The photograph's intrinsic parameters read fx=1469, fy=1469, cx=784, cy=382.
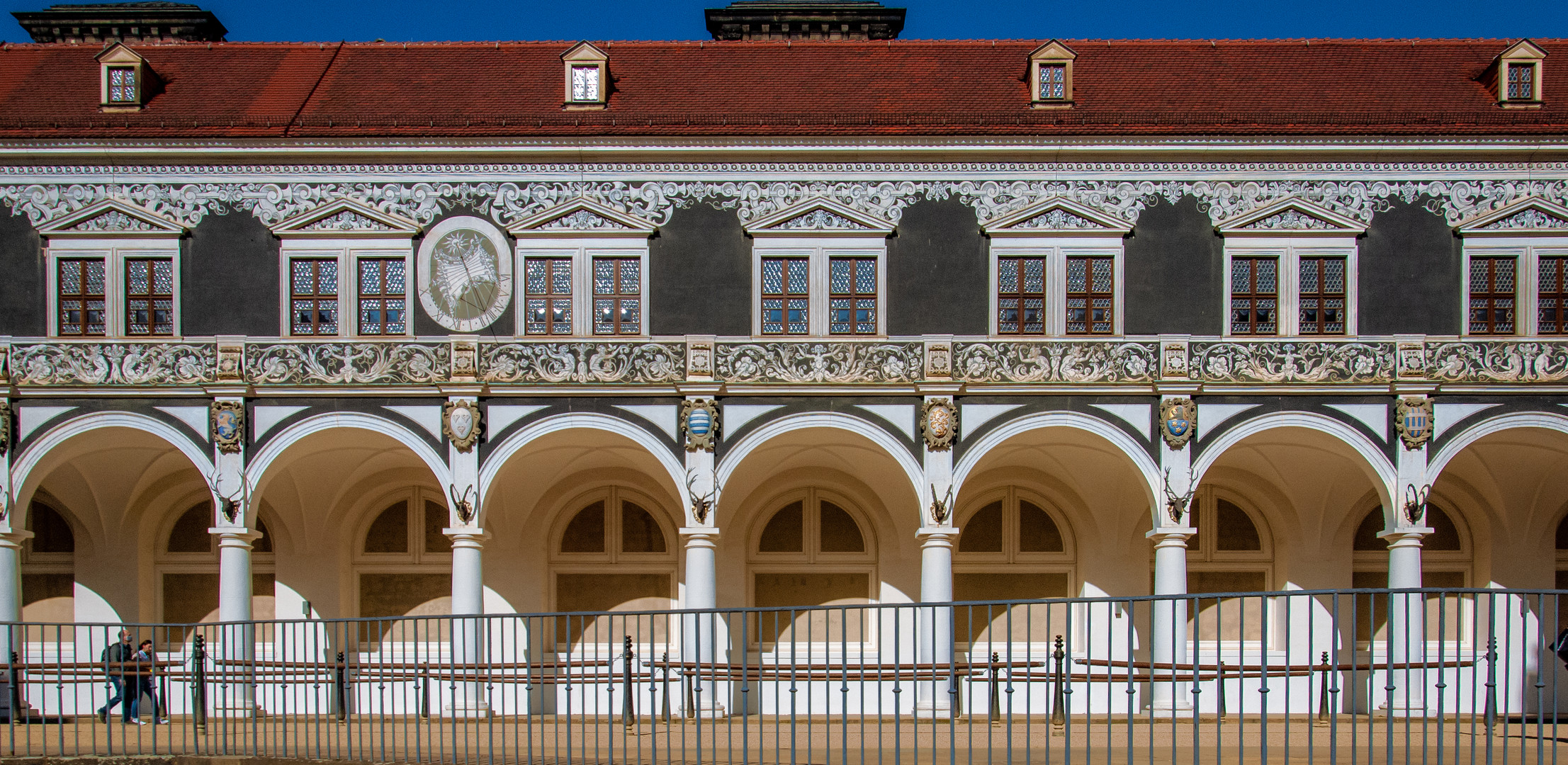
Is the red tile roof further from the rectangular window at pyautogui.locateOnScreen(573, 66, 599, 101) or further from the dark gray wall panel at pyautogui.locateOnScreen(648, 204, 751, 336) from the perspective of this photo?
the dark gray wall panel at pyautogui.locateOnScreen(648, 204, 751, 336)

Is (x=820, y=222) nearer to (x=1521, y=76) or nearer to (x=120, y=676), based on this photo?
(x=1521, y=76)

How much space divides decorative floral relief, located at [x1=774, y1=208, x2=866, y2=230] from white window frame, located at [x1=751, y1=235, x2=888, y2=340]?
16 cm

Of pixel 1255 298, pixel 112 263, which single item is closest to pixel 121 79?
pixel 112 263

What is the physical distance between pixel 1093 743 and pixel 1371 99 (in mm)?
12072

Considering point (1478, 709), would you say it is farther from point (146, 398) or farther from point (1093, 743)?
point (146, 398)

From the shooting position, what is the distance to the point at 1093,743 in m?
14.6

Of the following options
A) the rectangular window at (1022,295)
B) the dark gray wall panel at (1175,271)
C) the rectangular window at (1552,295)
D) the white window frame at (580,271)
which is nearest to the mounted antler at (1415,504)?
the rectangular window at (1552,295)

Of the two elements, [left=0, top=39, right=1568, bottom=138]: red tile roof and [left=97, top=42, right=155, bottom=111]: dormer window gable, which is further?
[left=97, top=42, right=155, bottom=111]: dormer window gable

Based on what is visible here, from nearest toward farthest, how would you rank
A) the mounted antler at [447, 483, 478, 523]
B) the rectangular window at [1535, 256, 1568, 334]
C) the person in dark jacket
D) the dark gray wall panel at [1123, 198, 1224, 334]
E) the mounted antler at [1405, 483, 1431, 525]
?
the person in dark jacket → the mounted antler at [1405, 483, 1431, 525] → the mounted antler at [447, 483, 478, 523] → the rectangular window at [1535, 256, 1568, 334] → the dark gray wall panel at [1123, 198, 1224, 334]

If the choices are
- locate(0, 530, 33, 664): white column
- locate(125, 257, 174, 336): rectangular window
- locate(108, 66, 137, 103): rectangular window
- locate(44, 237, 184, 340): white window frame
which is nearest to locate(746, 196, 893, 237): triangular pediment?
locate(44, 237, 184, 340): white window frame

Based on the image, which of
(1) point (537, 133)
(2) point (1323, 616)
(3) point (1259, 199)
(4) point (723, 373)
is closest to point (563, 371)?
(4) point (723, 373)

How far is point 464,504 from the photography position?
1967 centimetres

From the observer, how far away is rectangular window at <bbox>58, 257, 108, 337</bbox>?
2091cm

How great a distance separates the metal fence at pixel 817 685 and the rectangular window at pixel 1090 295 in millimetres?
4047
